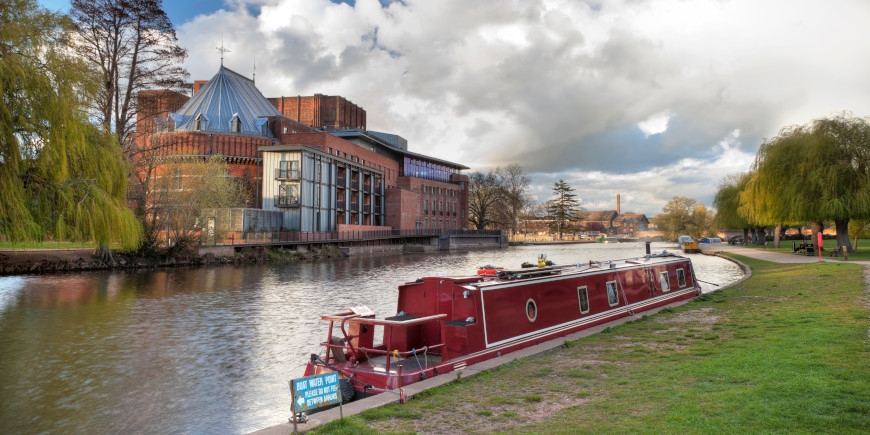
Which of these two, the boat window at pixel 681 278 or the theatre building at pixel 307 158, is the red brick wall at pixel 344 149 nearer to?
the theatre building at pixel 307 158

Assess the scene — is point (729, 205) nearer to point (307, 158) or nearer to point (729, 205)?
point (729, 205)

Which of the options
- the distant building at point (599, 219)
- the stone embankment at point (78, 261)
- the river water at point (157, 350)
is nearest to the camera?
the river water at point (157, 350)

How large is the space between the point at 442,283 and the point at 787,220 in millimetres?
30034

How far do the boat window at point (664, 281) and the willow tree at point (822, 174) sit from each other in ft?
58.2


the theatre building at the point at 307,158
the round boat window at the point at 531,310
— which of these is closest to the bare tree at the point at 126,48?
the theatre building at the point at 307,158

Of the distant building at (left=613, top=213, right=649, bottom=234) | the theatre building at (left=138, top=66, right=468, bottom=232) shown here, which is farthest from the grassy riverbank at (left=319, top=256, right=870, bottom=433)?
the distant building at (left=613, top=213, right=649, bottom=234)

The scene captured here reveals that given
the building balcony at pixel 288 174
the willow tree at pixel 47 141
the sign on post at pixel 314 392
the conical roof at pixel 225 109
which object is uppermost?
the conical roof at pixel 225 109

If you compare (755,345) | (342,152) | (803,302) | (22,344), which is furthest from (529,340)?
(342,152)

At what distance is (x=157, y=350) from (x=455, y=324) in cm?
745

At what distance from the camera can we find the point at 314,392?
5.18m

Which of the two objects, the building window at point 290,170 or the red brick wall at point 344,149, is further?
the red brick wall at point 344,149

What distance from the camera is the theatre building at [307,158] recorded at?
47.5 meters

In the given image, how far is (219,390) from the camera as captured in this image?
8852 millimetres

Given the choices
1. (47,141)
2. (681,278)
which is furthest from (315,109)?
(681,278)
